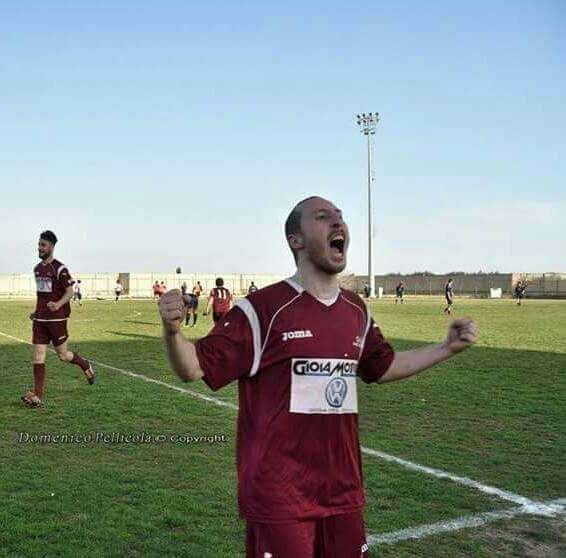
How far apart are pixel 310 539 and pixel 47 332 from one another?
7.33 m

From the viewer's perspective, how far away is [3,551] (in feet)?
13.8

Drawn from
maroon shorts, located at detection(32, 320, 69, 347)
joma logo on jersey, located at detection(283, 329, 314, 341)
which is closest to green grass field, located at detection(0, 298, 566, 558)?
maroon shorts, located at detection(32, 320, 69, 347)

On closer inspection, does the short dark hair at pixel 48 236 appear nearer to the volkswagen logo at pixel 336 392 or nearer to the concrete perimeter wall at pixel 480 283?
the volkswagen logo at pixel 336 392

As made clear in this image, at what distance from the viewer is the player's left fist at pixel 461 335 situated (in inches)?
116

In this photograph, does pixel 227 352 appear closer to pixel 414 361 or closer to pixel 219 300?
pixel 414 361

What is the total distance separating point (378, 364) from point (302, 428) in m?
0.56

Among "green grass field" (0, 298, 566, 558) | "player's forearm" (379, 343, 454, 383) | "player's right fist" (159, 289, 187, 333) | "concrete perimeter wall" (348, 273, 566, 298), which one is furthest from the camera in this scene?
"concrete perimeter wall" (348, 273, 566, 298)

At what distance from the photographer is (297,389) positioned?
254 centimetres

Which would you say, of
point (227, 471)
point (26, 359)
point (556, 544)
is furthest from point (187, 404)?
point (26, 359)

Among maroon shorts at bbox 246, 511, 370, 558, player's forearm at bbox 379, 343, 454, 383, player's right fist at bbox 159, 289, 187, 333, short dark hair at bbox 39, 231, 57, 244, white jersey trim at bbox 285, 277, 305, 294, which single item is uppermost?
short dark hair at bbox 39, 231, 57, 244

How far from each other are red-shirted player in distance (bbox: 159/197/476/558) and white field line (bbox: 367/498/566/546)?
197cm

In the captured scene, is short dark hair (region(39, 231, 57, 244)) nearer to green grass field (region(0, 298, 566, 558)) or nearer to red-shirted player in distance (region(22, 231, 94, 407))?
red-shirted player in distance (region(22, 231, 94, 407))

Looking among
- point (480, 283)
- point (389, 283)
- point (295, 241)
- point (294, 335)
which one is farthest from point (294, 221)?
point (389, 283)

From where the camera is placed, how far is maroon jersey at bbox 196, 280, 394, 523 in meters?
2.49
